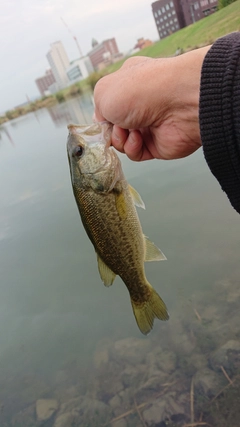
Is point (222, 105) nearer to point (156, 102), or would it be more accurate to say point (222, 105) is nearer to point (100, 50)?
point (156, 102)

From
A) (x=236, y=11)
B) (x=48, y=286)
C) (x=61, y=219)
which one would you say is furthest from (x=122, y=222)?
(x=236, y=11)

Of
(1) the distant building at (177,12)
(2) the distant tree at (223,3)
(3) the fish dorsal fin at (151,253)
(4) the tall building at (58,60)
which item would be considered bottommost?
(3) the fish dorsal fin at (151,253)

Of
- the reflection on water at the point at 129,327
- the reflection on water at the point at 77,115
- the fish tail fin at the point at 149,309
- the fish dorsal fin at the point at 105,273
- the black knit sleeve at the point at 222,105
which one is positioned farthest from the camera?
the reflection on water at the point at 77,115

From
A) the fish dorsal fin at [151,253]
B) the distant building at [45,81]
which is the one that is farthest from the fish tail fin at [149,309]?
the distant building at [45,81]

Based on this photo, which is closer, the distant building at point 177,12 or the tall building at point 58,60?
the distant building at point 177,12

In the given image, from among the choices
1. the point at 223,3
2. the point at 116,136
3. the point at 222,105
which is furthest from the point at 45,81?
the point at 222,105

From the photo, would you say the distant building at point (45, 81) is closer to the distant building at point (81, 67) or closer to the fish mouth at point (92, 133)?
the distant building at point (81, 67)

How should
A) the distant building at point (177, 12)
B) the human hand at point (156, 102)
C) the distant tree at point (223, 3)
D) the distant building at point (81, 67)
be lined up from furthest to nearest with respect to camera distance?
→ the distant building at point (81, 67) < the distant building at point (177, 12) < the distant tree at point (223, 3) < the human hand at point (156, 102)
